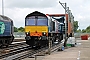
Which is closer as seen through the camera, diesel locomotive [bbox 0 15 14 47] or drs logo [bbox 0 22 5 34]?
drs logo [bbox 0 22 5 34]

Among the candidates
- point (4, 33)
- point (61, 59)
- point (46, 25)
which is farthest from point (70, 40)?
point (61, 59)

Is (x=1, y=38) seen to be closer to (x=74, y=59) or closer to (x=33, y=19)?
(x=33, y=19)

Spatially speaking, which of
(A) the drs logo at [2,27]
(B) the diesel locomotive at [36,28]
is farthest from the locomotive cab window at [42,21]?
(A) the drs logo at [2,27]

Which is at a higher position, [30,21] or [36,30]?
[30,21]

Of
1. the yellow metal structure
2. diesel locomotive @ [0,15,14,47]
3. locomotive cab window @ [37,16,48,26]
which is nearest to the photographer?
diesel locomotive @ [0,15,14,47]

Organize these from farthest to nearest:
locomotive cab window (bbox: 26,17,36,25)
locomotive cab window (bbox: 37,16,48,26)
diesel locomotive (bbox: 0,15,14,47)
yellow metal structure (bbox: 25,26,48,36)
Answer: locomotive cab window (bbox: 26,17,36,25), locomotive cab window (bbox: 37,16,48,26), yellow metal structure (bbox: 25,26,48,36), diesel locomotive (bbox: 0,15,14,47)

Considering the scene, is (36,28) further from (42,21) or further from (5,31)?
(5,31)

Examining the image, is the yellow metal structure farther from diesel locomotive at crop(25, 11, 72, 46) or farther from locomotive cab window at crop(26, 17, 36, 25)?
locomotive cab window at crop(26, 17, 36, 25)

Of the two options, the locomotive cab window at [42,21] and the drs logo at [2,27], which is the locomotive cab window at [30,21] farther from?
the drs logo at [2,27]

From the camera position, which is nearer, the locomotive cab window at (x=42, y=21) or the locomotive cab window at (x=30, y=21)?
the locomotive cab window at (x=42, y=21)

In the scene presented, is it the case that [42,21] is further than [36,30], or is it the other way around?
[42,21]

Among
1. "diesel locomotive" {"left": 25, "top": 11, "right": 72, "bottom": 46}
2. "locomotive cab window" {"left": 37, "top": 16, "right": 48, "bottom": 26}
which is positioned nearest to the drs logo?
"diesel locomotive" {"left": 25, "top": 11, "right": 72, "bottom": 46}

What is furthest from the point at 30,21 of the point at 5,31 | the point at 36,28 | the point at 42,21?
the point at 5,31

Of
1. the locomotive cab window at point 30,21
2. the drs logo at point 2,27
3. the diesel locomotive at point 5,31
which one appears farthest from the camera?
the locomotive cab window at point 30,21
